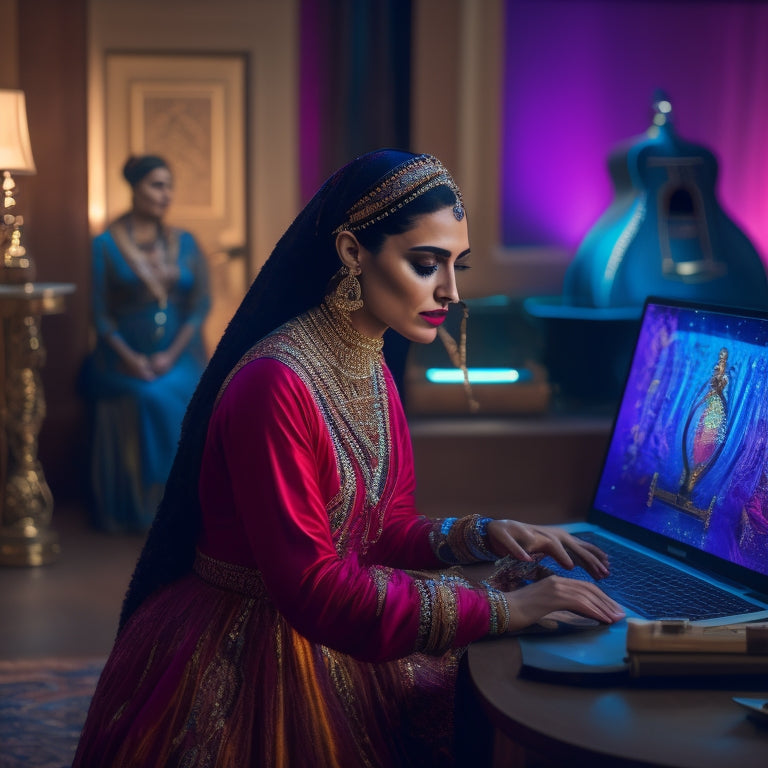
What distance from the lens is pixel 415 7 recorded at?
444 centimetres

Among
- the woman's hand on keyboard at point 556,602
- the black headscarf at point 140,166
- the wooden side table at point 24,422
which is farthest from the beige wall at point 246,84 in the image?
the woman's hand on keyboard at point 556,602

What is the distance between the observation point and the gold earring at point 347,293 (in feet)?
4.89

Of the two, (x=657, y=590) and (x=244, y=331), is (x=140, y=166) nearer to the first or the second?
(x=244, y=331)

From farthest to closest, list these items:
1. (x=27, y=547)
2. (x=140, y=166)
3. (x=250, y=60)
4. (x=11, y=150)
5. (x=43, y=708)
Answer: (x=250, y=60), (x=140, y=166), (x=27, y=547), (x=11, y=150), (x=43, y=708)

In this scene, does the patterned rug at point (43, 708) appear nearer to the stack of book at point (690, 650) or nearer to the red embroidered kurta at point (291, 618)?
the red embroidered kurta at point (291, 618)

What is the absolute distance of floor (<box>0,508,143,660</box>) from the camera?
3156 mm

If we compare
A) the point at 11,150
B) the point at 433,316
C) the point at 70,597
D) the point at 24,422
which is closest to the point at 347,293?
the point at 433,316

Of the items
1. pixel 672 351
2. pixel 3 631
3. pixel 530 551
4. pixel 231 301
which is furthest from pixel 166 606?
pixel 231 301

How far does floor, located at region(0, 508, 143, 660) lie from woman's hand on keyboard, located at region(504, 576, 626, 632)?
199 centimetres

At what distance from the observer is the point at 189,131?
4660 millimetres

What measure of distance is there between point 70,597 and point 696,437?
2.50 m

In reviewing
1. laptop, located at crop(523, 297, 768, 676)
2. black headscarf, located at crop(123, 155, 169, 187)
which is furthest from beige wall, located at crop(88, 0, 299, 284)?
laptop, located at crop(523, 297, 768, 676)

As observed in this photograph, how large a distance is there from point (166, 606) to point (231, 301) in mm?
3377

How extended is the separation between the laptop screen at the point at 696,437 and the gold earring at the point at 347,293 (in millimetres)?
458
